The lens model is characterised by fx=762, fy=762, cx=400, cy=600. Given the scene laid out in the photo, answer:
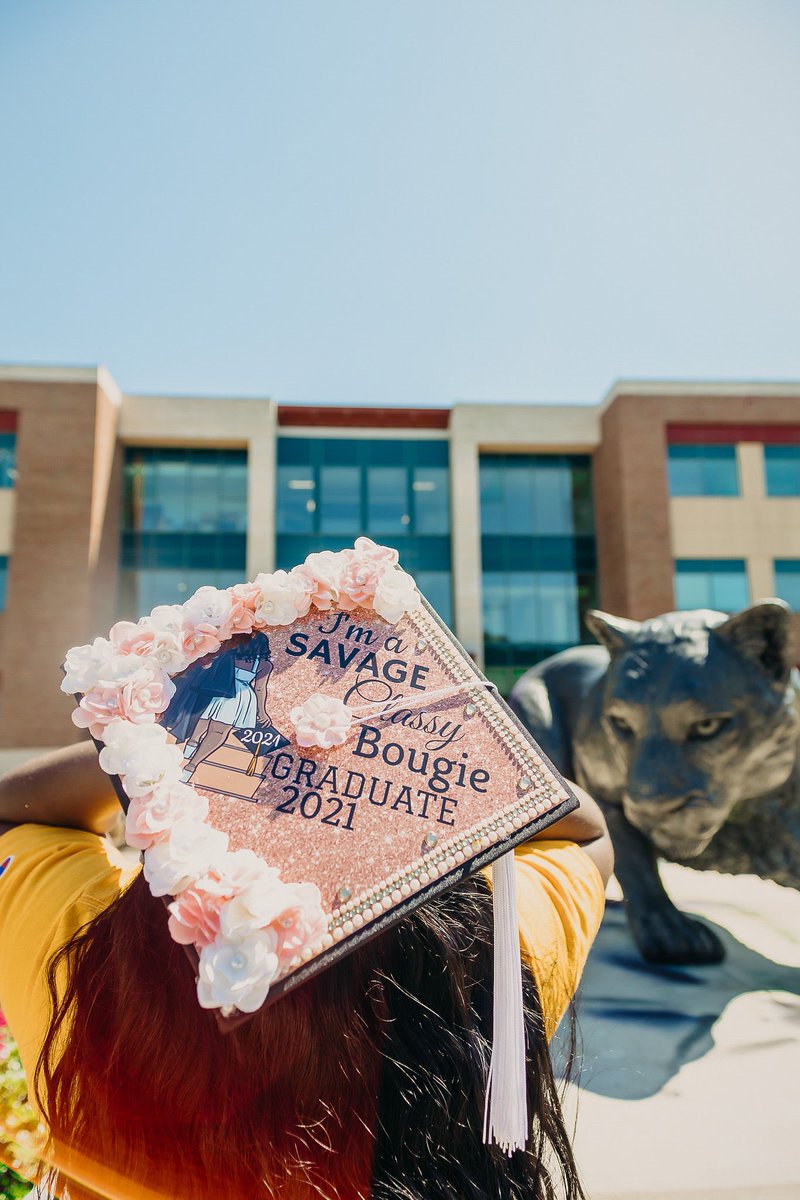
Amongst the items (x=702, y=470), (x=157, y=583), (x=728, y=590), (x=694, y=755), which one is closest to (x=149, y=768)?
(x=694, y=755)

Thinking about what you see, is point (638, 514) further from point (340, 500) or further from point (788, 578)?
point (340, 500)

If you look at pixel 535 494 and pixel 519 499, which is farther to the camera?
pixel 535 494

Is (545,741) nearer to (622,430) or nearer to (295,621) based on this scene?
(295,621)

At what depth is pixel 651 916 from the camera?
12.9 feet

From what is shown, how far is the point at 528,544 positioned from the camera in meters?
25.6

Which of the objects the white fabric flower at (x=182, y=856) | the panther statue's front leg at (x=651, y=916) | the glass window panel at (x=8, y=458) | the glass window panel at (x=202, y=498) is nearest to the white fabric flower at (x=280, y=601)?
the white fabric flower at (x=182, y=856)

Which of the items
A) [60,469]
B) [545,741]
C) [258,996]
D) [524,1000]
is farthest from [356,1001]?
[60,469]

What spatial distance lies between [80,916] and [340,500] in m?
24.4

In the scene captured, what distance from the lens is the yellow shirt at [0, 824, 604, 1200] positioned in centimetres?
108

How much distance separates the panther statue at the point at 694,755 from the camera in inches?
135

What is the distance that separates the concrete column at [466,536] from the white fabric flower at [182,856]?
22.6 meters

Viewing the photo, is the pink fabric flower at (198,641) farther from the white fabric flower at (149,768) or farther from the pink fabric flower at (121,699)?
the white fabric flower at (149,768)

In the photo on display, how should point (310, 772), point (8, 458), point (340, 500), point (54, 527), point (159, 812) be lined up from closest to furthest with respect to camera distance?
1. point (159, 812)
2. point (310, 772)
3. point (54, 527)
4. point (8, 458)
5. point (340, 500)

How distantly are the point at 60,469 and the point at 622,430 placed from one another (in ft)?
57.8
